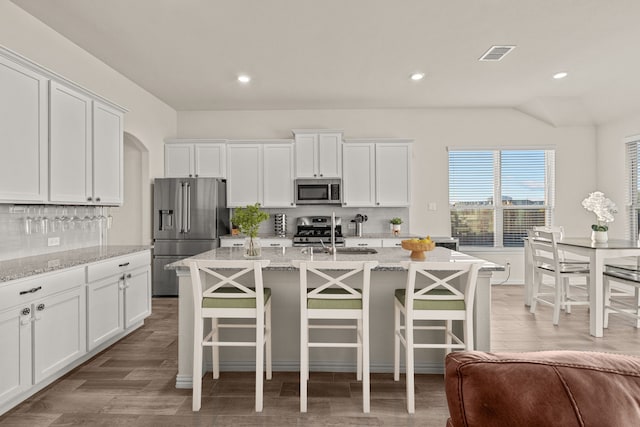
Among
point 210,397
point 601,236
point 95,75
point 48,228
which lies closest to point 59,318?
point 48,228

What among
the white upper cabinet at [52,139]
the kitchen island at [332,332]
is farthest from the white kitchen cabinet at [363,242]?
the white upper cabinet at [52,139]

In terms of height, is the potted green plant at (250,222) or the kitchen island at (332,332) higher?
the potted green plant at (250,222)

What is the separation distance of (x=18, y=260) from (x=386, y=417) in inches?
118

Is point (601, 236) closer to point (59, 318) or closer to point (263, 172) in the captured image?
point (263, 172)

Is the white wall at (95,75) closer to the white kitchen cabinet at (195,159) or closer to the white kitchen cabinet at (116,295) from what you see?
the white kitchen cabinet at (195,159)

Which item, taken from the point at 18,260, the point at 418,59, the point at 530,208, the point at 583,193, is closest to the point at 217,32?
the point at 418,59

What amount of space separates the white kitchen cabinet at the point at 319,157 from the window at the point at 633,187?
4.37m

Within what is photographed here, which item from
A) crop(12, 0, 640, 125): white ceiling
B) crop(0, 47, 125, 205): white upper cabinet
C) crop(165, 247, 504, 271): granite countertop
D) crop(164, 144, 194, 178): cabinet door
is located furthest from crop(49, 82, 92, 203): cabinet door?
crop(164, 144, 194, 178): cabinet door

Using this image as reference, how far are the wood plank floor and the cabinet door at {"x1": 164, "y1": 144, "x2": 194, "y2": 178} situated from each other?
2.93 metres

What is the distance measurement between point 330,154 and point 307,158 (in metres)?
0.37

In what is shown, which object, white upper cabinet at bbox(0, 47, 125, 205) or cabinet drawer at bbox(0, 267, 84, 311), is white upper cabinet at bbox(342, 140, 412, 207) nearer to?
white upper cabinet at bbox(0, 47, 125, 205)

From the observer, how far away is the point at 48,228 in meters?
3.36

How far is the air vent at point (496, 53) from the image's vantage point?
3.88 m

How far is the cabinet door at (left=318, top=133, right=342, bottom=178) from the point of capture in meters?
5.82
